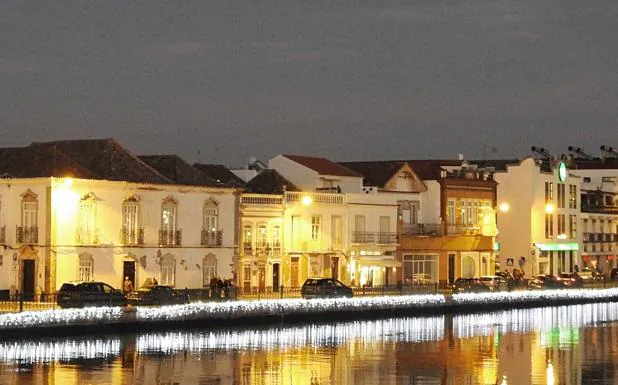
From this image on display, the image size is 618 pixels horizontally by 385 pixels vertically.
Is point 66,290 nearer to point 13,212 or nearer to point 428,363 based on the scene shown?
point 13,212

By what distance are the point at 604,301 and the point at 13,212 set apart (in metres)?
42.7

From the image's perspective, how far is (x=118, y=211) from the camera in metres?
78.1

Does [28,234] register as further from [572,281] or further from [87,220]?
[572,281]

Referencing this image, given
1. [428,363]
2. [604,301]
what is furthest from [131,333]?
[604,301]

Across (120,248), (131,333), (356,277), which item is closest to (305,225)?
(356,277)

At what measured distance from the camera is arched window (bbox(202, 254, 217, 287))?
83.1 metres

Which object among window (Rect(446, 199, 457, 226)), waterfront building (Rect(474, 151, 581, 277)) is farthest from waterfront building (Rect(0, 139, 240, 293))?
waterfront building (Rect(474, 151, 581, 277))

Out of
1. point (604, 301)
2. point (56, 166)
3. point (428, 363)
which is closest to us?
point (428, 363)

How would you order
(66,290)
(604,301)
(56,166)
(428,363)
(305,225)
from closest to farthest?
(428,363) → (66,290) → (56,166) → (305,225) → (604,301)

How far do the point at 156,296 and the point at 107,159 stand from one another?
1038 centimetres

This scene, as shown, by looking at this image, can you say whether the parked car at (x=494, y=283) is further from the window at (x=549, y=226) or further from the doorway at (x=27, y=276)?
the doorway at (x=27, y=276)

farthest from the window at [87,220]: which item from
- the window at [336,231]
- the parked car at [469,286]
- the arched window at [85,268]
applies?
the parked car at [469,286]

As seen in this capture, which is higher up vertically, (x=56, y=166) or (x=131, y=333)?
(x=56, y=166)

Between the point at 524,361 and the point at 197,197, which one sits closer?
the point at 524,361
